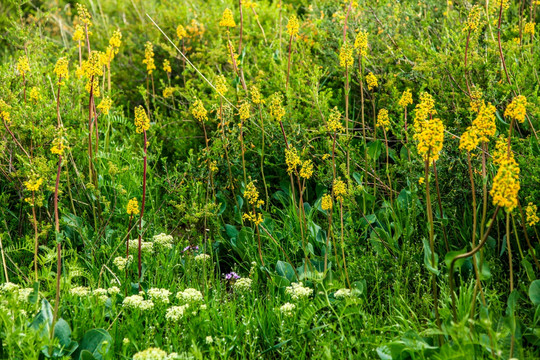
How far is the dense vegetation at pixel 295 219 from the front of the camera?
2.09 m

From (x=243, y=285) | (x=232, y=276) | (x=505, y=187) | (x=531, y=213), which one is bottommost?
(x=232, y=276)

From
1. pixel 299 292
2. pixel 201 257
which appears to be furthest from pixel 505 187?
pixel 201 257

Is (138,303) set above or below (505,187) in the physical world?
below

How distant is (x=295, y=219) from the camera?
3.10 meters

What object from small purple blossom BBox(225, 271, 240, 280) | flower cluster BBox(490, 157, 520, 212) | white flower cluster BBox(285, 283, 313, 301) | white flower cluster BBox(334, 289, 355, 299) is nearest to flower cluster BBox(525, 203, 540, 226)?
flower cluster BBox(490, 157, 520, 212)

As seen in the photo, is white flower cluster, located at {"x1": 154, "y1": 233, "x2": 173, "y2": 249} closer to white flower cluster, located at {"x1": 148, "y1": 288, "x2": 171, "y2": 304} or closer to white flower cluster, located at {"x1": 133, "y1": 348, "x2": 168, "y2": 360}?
white flower cluster, located at {"x1": 148, "y1": 288, "x2": 171, "y2": 304}

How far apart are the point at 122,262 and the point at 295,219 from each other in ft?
3.28

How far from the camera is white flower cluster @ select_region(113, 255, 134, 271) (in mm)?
2629

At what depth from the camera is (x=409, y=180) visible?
296cm

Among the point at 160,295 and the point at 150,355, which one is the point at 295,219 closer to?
the point at 160,295

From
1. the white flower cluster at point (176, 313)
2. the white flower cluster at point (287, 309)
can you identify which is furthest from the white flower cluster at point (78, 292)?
the white flower cluster at point (287, 309)

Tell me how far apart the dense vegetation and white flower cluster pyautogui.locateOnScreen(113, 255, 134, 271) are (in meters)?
0.01

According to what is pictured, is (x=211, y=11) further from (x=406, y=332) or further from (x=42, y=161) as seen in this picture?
(x=406, y=332)

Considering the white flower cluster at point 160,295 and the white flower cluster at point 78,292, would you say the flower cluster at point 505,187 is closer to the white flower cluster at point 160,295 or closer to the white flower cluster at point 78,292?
the white flower cluster at point 160,295
